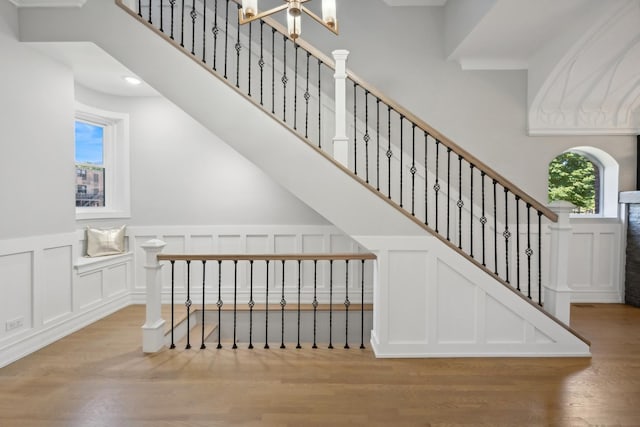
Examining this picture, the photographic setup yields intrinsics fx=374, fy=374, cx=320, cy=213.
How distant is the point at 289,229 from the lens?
209 inches

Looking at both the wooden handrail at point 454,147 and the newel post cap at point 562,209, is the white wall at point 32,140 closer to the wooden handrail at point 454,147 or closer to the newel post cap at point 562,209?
the wooden handrail at point 454,147

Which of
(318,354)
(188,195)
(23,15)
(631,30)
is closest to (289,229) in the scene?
(188,195)

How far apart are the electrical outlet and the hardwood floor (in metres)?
0.30

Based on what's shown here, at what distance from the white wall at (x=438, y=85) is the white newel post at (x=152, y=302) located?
334 centimetres

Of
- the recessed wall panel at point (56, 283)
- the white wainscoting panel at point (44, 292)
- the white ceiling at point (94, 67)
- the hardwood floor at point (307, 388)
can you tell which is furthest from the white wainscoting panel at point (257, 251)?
the white ceiling at point (94, 67)

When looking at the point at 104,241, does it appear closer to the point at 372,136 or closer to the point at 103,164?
the point at 103,164

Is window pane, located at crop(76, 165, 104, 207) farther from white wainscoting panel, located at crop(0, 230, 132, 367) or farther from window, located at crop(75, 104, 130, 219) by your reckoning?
white wainscoting panel, located at crop(0, 230, 132, 367)

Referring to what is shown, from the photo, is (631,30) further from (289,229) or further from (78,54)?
(78,54)

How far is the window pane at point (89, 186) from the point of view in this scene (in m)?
5.06

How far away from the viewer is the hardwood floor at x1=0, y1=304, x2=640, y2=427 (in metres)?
2.45

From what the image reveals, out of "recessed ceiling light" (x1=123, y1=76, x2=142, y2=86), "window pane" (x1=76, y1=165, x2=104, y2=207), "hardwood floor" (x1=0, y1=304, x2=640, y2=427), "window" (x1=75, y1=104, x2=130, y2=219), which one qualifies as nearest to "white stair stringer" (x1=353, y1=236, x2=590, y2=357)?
"hardwood floor" (x1=0, y1=304, x2=640, y2=427)

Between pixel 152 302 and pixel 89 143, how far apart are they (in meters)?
2.95

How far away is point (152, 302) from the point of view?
3.52 metres

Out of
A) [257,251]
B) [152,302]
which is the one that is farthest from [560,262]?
[152,302]
